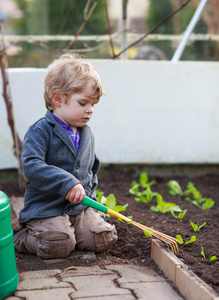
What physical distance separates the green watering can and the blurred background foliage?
269 cm

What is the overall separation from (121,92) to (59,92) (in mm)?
1610

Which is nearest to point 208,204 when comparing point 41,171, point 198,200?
point 198,200

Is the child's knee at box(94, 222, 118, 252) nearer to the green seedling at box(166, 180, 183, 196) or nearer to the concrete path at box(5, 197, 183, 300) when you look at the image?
the concrete path at box(5, 197, 183, 300)

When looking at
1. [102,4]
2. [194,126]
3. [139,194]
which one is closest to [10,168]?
[139,194]

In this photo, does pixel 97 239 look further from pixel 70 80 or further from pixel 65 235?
pixel 70 80

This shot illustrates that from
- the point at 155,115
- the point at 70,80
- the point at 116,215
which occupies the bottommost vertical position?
the point at 116,215

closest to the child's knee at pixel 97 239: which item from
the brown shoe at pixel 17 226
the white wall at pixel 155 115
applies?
the brown shoe at pixel 17 226

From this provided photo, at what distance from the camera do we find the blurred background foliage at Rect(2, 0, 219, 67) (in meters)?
4.46

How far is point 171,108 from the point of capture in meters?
4.11

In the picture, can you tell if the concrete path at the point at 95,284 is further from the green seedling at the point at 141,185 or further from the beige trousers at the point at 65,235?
the green seedling at the point at 141,185

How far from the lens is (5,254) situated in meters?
1.86

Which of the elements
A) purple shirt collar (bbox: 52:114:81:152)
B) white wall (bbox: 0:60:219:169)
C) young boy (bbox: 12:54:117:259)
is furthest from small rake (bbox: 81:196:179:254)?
white wall (bbox: 0:60:219:169)

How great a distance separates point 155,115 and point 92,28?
1.31m

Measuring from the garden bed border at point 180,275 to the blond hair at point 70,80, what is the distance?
987mm
